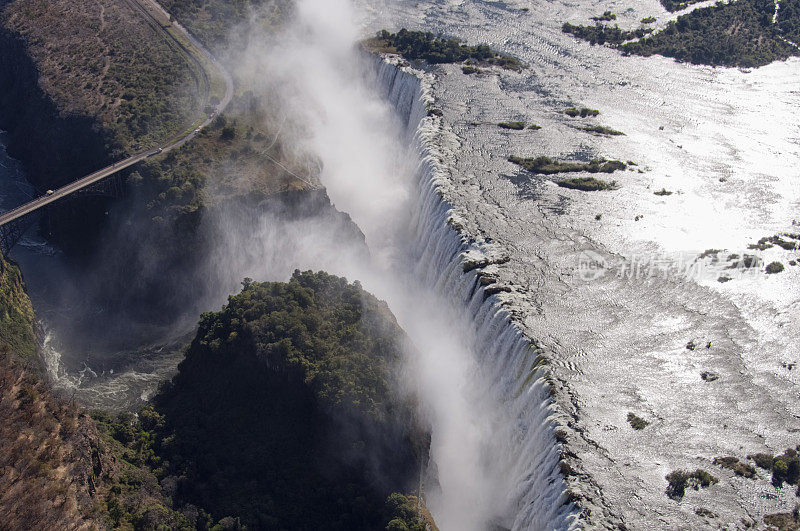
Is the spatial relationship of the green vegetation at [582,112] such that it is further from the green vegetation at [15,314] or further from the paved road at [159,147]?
the green vegetation at [15,314]

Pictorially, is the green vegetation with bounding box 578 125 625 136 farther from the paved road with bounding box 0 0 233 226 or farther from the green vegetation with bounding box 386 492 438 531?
the green vegetation with bounding box 386 492 438 531

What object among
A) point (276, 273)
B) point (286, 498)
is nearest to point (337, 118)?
point (276, 273)

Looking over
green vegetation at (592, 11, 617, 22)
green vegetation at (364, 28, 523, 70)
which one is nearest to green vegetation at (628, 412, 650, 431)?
green vegetation at (364, 28, 523, 70)

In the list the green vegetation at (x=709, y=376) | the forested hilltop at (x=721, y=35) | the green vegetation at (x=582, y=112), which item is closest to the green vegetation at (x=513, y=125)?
the green vegetation at (x=582, y=112)

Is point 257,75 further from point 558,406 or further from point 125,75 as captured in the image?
point 558,406

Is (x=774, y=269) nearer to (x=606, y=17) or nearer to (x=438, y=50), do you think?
(x=438, y=50)

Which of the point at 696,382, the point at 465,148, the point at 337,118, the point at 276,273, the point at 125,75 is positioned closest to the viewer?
the point at 696,382

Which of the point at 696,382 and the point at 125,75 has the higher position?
the point at 696,382
